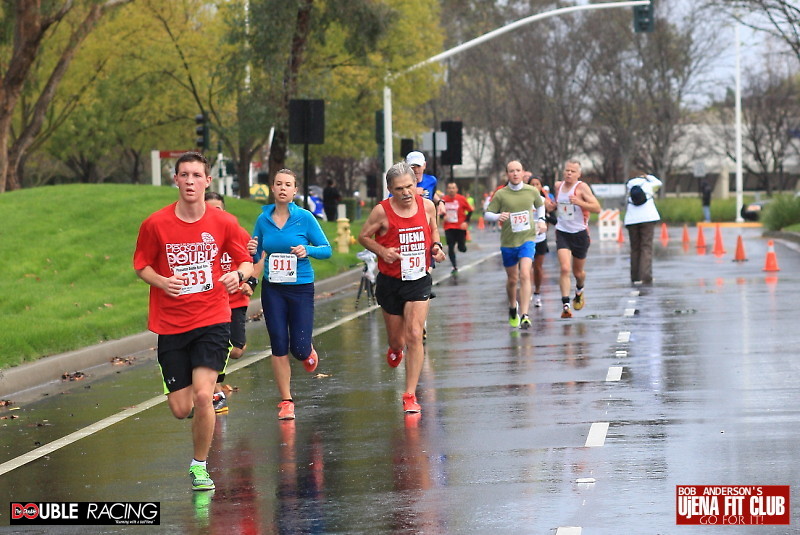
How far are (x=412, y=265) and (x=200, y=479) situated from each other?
3.32m

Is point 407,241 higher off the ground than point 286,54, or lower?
lower

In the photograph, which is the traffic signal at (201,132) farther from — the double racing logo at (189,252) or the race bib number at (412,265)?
the double racing logo at (189,252)

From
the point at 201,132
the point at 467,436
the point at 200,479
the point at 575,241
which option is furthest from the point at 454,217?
the point at 200,479

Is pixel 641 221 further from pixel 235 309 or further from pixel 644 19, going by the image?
pixel 644 19

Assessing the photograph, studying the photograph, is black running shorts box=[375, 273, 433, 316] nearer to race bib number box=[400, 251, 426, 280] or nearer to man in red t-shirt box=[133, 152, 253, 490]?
race bib number box=[400, 251, 426, 280]

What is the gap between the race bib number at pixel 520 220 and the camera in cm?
1712

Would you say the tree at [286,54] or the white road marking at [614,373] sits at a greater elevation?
the tree at [286,54]

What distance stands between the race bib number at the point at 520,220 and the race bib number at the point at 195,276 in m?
8.95

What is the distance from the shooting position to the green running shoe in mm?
8391

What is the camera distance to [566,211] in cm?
1872

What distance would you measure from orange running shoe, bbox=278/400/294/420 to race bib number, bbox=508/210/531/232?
6.47m

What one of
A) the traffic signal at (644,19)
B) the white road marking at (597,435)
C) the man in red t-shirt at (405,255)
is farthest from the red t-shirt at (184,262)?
the traffic signal at (644,19)

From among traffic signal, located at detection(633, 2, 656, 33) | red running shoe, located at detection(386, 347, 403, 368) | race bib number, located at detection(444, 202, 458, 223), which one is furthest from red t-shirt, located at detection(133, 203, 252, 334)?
traffic signal, located at detection(633, 2, 656, 33)

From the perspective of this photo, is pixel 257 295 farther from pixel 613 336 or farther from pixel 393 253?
pixel 393 253
